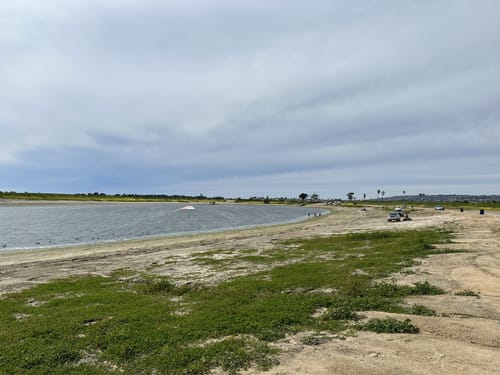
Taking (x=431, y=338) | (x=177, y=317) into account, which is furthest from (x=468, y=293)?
(x=177, y=317)

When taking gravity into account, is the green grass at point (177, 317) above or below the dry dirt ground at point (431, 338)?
below

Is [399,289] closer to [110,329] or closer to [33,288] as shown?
[110,329]

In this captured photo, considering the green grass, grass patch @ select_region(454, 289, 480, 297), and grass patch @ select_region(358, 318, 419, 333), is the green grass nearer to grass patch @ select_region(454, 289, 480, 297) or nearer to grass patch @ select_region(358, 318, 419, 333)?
grass patch @ select_region(358, 318, 419, 333)

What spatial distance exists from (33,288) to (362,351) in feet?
54.6

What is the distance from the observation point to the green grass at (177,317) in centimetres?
849

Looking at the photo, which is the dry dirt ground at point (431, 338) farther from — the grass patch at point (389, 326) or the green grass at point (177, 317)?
the green grass at point (177, 317)

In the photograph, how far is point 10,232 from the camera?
53.7m

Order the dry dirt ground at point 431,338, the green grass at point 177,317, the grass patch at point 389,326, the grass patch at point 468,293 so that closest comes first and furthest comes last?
the dry dirt ground at point 431,338 → the green grass at point 177,317 → the grass patch at point 389,326 → the grass patch at point 468,293

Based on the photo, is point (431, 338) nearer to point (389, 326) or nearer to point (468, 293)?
point (389, 326)

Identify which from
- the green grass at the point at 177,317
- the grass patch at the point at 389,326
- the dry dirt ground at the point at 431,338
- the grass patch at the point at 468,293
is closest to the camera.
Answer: the dry dirt ground at the point at 431,338

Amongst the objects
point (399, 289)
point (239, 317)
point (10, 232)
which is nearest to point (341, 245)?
point (399, 289)

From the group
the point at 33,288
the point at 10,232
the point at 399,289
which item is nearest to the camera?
the point at 399,289

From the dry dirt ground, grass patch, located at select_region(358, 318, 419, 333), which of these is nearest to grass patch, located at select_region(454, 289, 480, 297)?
the dry dirt ground

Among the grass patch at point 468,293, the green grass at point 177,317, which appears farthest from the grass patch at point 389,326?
the grass patch at point 468,293
